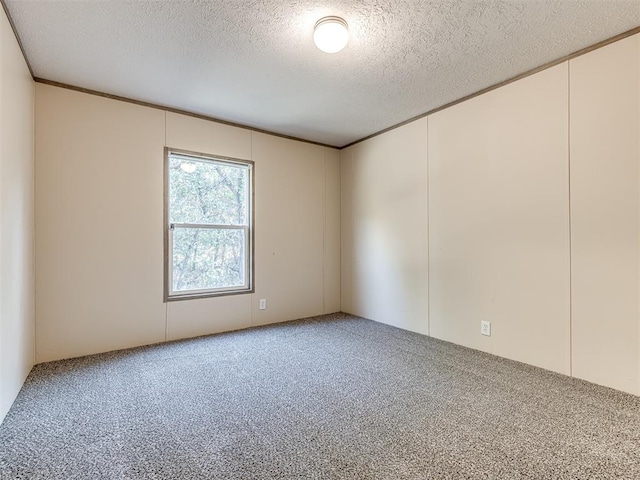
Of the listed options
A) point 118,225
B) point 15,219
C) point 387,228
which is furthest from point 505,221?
point 15,219

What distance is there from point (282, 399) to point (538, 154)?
268 cm

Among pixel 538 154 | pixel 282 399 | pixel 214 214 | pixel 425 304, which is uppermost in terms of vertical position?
pixel 538 154

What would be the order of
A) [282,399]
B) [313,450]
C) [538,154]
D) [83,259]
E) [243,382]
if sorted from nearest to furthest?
[313,450] → [282,399] → [243,382] → [538,154] → [83,259]

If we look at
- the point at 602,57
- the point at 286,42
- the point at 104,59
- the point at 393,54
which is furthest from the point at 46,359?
the point at 602,57

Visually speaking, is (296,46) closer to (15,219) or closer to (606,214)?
(15,219)

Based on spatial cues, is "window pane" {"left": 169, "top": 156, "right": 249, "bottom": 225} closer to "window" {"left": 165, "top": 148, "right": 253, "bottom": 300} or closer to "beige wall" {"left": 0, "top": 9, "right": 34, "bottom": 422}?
"window" {"left": 165, "top": 148, "right": 253, "bottom": 300}

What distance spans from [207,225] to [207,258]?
0.37m

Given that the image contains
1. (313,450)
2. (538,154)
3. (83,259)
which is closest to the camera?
(313,450)

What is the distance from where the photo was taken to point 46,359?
2834mm

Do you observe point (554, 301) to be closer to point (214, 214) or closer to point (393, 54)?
point (393, 54)

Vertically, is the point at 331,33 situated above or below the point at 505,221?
above

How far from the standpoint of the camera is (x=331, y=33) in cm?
206

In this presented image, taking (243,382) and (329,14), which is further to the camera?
(243,382)

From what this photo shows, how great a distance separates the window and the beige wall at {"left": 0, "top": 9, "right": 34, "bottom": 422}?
1092mm
